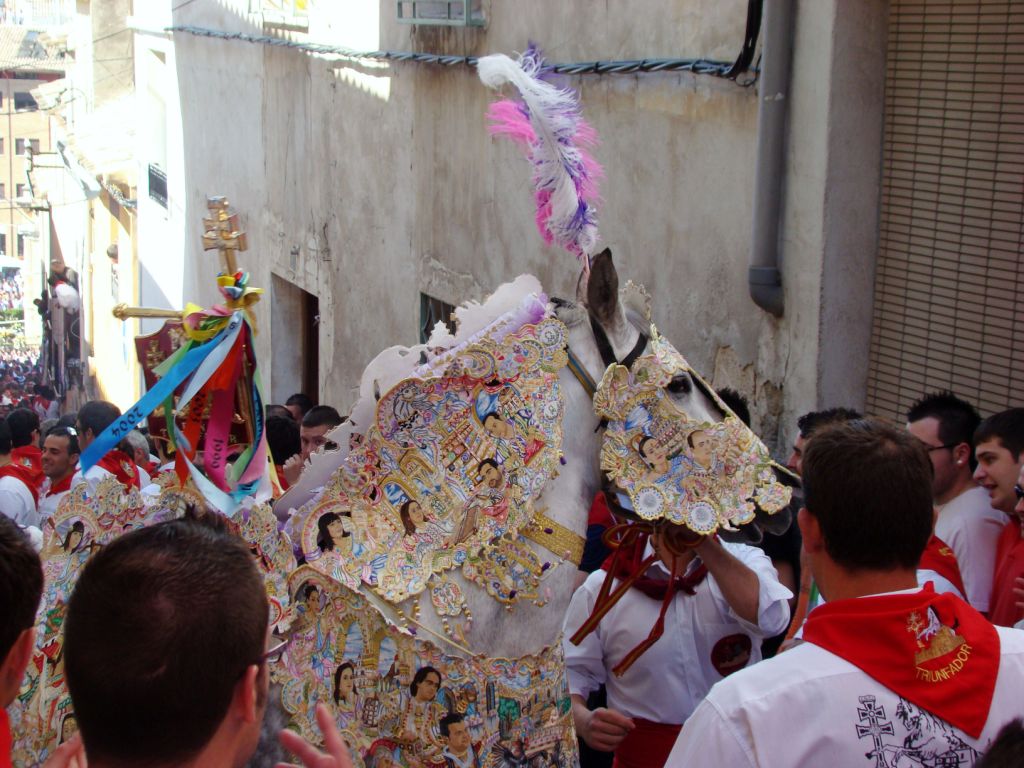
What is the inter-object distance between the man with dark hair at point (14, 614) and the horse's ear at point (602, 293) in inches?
66.5

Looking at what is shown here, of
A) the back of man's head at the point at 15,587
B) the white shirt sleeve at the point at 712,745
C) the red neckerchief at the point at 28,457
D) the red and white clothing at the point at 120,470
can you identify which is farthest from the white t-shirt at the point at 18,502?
the white shirt sleeve at the point at 712,745

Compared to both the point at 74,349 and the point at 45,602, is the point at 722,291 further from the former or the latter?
the point at 74,349

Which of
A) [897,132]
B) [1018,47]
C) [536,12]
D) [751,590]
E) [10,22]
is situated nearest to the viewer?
[751,590]

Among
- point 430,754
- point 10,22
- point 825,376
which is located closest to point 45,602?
point 430,754

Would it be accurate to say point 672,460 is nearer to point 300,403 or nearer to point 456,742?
point 456,742

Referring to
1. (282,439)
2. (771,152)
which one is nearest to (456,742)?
(282,439)

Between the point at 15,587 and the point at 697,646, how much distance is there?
1995 mm

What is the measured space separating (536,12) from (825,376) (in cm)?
384

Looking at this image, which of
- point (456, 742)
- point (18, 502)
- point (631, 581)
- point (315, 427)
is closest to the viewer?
point (456, 742)

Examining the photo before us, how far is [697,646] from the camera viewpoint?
3564 mm

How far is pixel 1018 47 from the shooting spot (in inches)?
204

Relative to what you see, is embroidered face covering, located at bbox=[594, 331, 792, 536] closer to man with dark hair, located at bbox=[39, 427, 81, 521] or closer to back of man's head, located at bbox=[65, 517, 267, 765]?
back of man's head, located at bbox=[65, 517, 267, 765]

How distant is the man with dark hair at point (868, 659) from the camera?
2.24m

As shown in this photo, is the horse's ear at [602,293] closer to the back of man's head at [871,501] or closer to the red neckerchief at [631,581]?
the red neckerchief at [631,581]
